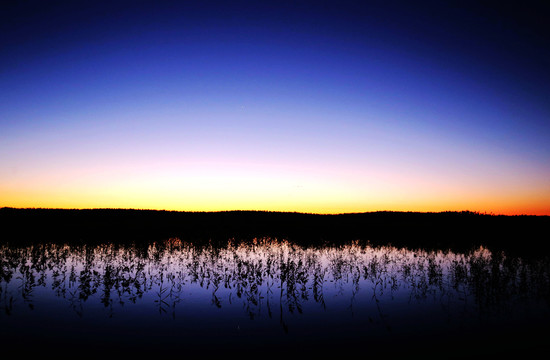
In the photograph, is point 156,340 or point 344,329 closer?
point 156,340

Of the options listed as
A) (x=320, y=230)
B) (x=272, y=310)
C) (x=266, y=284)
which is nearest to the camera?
(x=272, y=310)

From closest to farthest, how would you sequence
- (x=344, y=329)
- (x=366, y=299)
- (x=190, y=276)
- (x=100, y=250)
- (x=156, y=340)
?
(x=156, y=340) < (x=344, y=329) < (x=366, y=299) < (x=190, y=276) < (x=100, y=250)

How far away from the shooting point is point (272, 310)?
8008mm

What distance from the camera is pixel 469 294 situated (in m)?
9.31

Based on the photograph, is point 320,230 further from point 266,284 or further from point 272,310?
point 272,310

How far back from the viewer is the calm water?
6.13m

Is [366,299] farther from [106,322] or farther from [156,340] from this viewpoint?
[106,322]

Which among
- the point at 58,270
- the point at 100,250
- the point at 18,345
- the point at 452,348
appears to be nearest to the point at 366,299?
Answer: the point at 452,348

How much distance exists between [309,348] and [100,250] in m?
15.9

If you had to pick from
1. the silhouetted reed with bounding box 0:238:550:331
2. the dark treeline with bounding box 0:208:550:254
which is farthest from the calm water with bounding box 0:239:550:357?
the dark treeline with bounding box 0:208:550:254

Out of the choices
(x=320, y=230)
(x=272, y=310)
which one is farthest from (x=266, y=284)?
(x=320, y=230)

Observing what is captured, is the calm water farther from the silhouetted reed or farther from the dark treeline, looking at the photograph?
the dark treeline

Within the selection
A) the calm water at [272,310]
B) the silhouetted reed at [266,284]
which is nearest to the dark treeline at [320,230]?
the silhouetted reed at [266,284]

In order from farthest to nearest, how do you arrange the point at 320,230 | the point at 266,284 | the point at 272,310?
the point at 320,230 < the point at 266,284 < the point at 272,310
